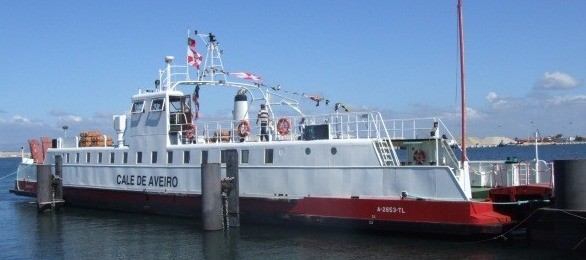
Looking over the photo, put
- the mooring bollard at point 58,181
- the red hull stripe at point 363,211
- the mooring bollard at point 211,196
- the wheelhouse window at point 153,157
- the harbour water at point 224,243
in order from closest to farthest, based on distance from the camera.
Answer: the harbour water at point 224,243, the red hull stripe at point 363,211, the mooring bollard at point 211,196, the wheelhouse window at point 153,157, the mooring bollard at point 58,181

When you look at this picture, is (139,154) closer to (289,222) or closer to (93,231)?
(93,231)

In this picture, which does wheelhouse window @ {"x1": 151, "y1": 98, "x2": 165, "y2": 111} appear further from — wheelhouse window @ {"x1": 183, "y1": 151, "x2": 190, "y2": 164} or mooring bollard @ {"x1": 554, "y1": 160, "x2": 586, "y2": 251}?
mooring bollard @ {"x1": 554, "y1": 160, "x2": 586, "y2": 251}

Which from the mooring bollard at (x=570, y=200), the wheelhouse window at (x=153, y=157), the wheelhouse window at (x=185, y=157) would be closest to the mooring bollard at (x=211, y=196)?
the wheelhouse window at (x=185, y=157)

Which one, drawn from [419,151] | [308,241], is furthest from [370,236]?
[419,151]

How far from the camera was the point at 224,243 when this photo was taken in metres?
19.1

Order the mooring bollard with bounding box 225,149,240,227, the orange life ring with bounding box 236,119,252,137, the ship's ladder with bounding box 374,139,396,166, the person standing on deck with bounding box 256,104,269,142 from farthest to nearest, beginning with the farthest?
the person standing on deck with bounding box 256,104,269,142 < the orange life ring with bounding box 236,119,252,137 < the mooring bollard with bounding box 225,149,240,227 < the ship's ladder with bounding box 374,139,396,166

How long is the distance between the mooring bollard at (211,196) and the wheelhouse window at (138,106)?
7272 mm

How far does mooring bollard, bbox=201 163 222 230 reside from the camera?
2034cm

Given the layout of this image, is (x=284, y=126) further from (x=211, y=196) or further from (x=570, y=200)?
(x=570, y=200)

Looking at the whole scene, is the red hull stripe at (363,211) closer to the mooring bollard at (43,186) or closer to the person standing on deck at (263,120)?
the person standing on deck at (263,120)

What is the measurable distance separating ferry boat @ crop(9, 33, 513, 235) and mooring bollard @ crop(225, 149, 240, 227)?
774mm

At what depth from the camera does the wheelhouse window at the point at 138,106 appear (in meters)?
26.5

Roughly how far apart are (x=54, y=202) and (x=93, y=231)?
22.9 ft

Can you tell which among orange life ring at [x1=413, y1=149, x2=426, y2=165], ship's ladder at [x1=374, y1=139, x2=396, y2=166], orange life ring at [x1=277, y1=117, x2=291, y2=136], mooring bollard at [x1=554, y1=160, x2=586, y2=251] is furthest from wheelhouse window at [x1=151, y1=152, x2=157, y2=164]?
mooring bollard at [x1=554, y1=160, x2=586, y2=251]
